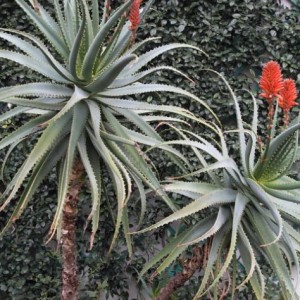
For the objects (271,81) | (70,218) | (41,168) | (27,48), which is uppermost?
(271,81)

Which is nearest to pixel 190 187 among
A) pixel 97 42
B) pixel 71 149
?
pixel 71 149

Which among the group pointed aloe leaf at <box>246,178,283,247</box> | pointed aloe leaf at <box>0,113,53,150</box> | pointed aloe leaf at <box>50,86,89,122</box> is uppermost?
pointed aloe leaf at <box>246,178,283,247</box>

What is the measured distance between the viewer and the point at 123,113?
171 centimetres

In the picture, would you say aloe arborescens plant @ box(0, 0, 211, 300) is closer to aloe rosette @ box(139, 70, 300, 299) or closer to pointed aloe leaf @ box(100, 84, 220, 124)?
pointed aloe leaf @ box(100, 84, 220, 124)

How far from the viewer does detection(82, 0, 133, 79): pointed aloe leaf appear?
148 cm

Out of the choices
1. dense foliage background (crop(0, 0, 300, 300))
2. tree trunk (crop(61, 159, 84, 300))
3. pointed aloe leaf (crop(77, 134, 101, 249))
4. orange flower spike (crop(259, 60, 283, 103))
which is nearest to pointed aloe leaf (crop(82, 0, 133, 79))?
pointed aloe leaf (crop(77, 134, 101, 249))

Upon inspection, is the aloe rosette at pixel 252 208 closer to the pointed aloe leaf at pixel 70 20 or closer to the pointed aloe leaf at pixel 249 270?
the pointed aloe leaf at pixel 249 270

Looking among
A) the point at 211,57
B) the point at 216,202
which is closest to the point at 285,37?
the point at 211,57

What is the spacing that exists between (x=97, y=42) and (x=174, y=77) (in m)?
1.66

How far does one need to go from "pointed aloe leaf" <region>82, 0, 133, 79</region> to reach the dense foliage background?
5.02ft

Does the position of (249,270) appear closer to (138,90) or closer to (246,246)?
(246,246)

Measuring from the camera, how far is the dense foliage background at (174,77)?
3.13m

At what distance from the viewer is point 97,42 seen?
1.54 meters

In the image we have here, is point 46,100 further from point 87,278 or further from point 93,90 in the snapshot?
point 87,278
